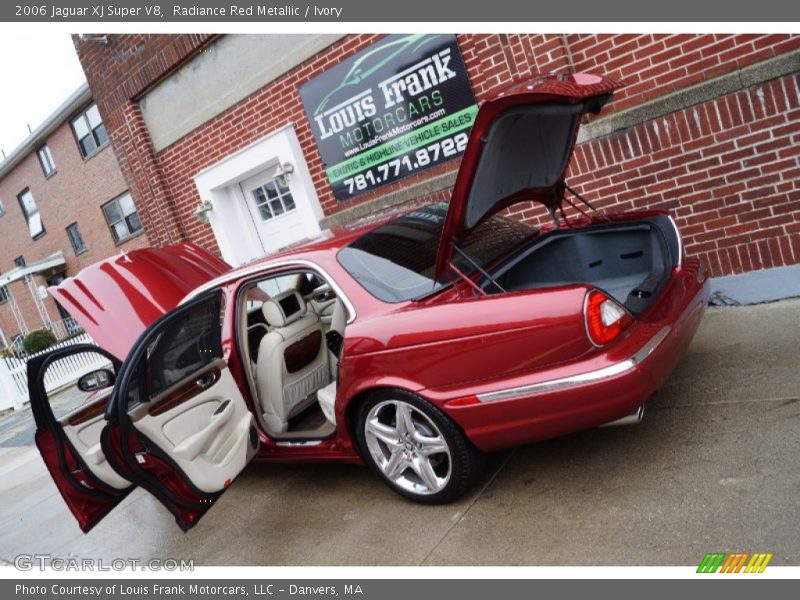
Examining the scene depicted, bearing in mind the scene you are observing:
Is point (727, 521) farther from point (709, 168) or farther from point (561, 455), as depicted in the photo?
point (709, 168)

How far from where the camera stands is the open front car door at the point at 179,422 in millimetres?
3047

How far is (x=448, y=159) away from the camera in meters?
6.11

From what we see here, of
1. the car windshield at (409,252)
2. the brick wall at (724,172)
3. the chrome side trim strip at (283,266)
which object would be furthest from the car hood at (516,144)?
the brick wall at (724,172)

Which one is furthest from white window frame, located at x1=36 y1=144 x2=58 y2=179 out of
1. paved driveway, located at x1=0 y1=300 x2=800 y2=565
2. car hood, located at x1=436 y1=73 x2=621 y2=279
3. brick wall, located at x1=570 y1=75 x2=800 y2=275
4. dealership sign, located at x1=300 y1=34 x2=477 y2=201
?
car hood, located at x1=436 y1=73 x2=621 y2=279

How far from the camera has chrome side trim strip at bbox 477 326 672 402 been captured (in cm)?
250

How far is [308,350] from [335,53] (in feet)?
12.9

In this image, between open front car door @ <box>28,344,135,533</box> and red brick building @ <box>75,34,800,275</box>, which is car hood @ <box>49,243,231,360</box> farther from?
red brick building @ <box>75,34,800,275</box>

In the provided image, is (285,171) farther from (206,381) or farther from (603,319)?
(603,319)

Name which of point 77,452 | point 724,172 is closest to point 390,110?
point 724,172

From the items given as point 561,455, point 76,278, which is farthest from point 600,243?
point 76,278

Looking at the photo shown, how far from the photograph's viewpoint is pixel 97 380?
4141 mm

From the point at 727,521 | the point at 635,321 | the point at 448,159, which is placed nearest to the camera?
the point at 727,521

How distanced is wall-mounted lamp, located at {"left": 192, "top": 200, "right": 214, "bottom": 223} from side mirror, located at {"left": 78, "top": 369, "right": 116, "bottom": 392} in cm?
458

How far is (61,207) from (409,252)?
23240mm
